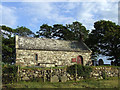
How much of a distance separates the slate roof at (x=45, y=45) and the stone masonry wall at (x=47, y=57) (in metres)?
0.88

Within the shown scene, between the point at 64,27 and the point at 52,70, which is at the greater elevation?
the point at 64,27

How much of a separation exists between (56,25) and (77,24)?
28.2ft

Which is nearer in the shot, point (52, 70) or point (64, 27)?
point (52, 70)

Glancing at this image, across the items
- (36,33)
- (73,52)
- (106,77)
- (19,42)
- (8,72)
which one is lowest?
(106,77)

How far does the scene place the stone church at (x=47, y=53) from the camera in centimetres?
2673

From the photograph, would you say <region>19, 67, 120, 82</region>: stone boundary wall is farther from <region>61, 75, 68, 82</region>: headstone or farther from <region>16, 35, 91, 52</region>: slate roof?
<region>16, 35, 91, 52</region>: slate roof

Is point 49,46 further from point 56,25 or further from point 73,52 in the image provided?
point 56,25

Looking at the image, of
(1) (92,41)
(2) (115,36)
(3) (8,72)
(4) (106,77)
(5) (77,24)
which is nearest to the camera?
(3) (8,72)

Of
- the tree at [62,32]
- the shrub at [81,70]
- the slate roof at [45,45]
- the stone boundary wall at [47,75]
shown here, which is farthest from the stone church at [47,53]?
the tree at [62,32]

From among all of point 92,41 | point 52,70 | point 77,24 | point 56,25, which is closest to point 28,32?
point 56,25

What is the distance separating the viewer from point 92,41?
126 ft

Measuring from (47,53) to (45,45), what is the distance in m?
2.07

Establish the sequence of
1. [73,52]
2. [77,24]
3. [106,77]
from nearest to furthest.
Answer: [106,77], [73,52], [77,24]

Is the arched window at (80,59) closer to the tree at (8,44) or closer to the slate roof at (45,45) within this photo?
the slate roof at (45,45)
